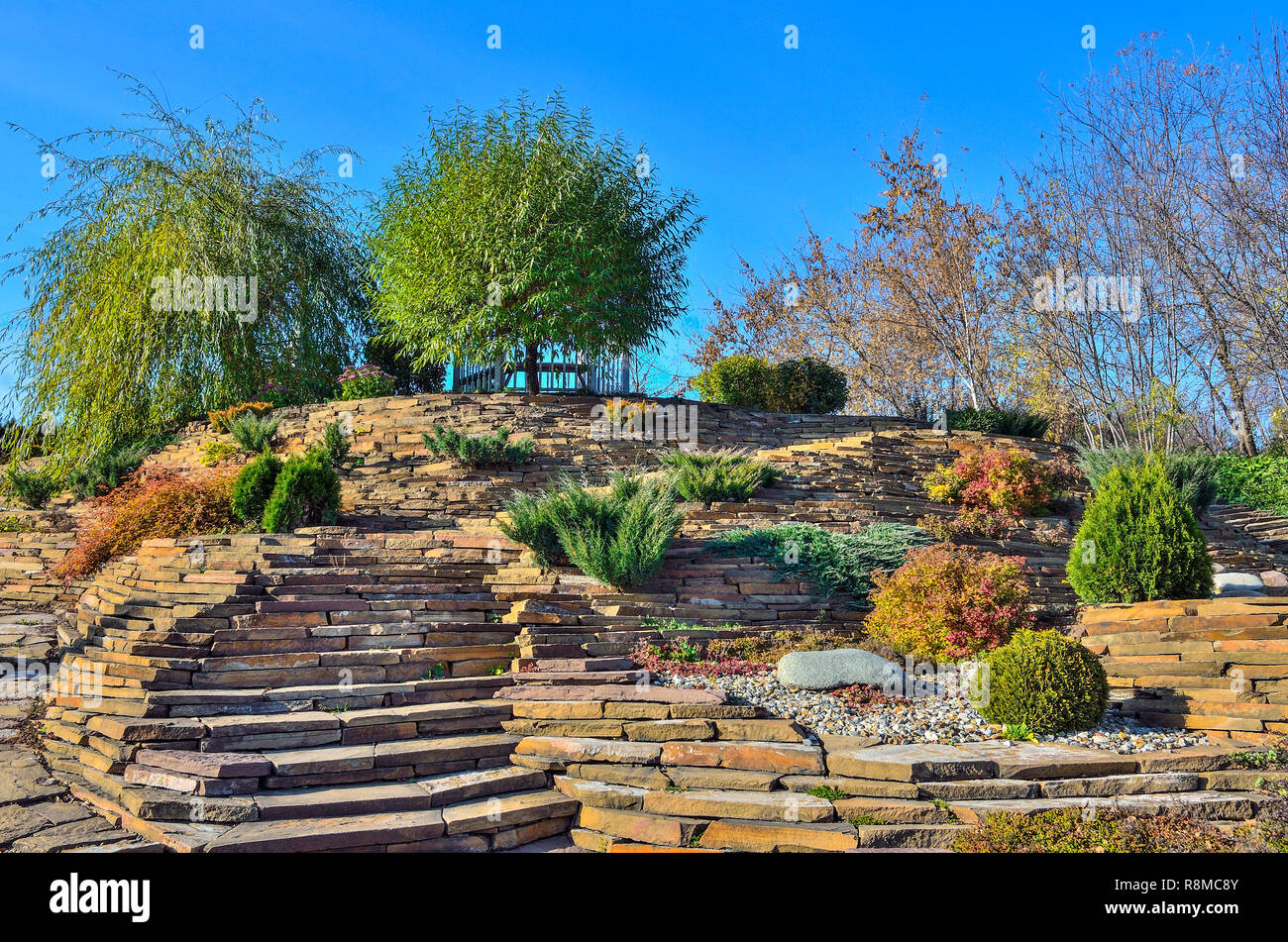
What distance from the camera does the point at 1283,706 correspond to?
5375 millimetres

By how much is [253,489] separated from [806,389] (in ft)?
35.1

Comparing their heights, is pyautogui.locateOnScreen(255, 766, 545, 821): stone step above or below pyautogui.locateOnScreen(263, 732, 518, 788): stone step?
below

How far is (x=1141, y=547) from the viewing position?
6707 mm

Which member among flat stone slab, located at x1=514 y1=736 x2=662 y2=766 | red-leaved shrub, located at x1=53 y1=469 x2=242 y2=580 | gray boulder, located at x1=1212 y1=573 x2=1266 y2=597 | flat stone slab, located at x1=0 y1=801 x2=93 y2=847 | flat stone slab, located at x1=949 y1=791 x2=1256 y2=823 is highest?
red-leaved shrub, located at x1=53 y1=469 x2=242 y2=580

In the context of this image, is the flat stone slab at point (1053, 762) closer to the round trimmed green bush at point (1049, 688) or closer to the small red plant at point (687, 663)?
the round trimmed green bush at point (1049, 688)

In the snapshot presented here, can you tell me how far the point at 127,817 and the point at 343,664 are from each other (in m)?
1.81

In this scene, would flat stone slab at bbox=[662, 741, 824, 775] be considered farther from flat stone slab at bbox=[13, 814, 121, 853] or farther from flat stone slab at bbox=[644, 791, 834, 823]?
flat stone slab at bbox=[13, 814, 121, 853]

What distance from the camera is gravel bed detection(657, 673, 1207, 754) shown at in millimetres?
5211

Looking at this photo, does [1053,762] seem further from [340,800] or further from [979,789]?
[340,800]

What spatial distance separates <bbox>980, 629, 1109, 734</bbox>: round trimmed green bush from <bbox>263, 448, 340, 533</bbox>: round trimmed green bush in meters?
7.08

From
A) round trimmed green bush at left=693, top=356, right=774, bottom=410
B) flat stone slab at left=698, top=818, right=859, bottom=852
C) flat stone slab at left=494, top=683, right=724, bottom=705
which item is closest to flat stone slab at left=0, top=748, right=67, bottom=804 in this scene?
flat stone slab at left=494, top=683, right=724, bottom=705

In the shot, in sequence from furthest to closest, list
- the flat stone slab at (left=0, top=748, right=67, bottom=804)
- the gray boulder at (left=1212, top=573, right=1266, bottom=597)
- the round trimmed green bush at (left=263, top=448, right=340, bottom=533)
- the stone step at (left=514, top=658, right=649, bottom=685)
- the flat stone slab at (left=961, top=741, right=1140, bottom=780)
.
Answer: the round trimmed green bush at (left=263, top=448, right=340, bottom=533) < the gray boulder at (left=1212, top=573, right=1266, bottom=597) < the stone step at (left=514, top=658, right=649, bottom=685) < the flat stone slab at (left=0, top=748, right=67, bottom=804) < the flat stone slab at (left=961, top=741, right=1140, bottom=780)

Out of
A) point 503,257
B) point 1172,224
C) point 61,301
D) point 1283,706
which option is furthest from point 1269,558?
point 61,301

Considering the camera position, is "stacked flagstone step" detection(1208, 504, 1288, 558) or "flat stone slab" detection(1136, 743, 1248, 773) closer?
"flat stone slab" detection(1136, 743, 1248, 773)
